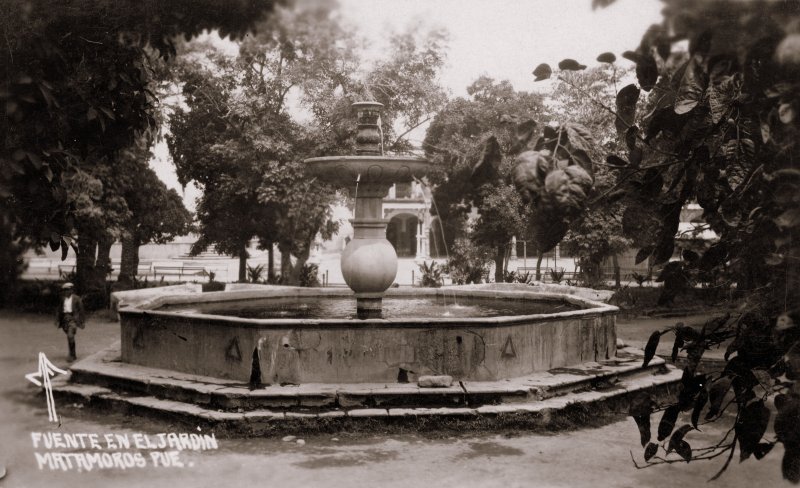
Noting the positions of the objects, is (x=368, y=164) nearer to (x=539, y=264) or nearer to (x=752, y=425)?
(x=752, y=425)

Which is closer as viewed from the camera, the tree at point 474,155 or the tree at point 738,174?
the tree at point 738,174

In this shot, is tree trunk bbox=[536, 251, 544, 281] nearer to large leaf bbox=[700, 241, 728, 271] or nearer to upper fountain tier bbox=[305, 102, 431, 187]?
large leaf bbox=[700, 241, 728, 271]

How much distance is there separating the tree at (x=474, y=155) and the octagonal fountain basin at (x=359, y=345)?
1426 mm

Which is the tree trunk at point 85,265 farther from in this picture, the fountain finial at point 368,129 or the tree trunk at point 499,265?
the tree trunk at point 499,265

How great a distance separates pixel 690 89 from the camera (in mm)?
2617

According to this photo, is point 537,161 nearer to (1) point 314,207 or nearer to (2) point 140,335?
(2) point 140,335

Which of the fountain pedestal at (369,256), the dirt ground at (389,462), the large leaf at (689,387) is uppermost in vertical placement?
the fountain pedestal at (369,256)

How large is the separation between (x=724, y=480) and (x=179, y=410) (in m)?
4.74

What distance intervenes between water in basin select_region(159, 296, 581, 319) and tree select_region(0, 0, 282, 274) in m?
5.48

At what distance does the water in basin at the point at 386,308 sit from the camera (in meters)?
10.6

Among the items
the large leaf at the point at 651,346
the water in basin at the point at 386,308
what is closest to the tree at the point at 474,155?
the water in basin at the point at 386,308

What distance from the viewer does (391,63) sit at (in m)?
13.6

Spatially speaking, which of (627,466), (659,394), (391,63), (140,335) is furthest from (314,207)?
(627,466)

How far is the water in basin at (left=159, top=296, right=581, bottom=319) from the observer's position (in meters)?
10.6
